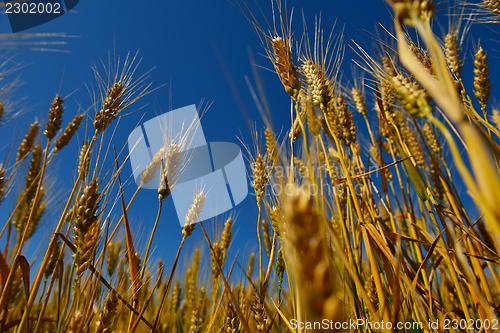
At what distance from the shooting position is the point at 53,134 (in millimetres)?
1811

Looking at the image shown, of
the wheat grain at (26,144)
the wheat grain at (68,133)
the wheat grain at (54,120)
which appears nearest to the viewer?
the wheat grain at (54,120)

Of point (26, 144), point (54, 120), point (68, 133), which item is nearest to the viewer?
point (54, 120)

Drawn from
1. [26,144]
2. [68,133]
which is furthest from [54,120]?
[26,144]

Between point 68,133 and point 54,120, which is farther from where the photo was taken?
point 68,133

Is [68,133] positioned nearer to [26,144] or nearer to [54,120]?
[54,120]

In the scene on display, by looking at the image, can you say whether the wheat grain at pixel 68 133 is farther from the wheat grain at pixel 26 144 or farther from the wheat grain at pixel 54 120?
the wheat grain at pixel 26 144

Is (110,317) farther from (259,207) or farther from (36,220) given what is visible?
(36,220)

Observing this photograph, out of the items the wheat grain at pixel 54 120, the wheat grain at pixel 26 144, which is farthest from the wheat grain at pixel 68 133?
the wheat grain at pixel 26 144

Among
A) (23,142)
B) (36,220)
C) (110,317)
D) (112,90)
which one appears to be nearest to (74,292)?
(110,317)

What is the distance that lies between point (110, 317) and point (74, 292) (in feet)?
0.68

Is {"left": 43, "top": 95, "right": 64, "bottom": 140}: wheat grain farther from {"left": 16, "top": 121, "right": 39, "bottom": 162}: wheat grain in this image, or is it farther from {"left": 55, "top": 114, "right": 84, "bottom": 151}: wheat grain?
{"left": 16, "top": 121, "right": 39, "bottom": 162}: wheat grain

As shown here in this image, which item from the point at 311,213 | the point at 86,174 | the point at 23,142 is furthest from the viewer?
the point at 23,142

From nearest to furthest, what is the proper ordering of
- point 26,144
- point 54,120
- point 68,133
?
point 54,120 → point 68,133 → point 26,144

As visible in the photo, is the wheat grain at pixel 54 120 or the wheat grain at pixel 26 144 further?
the wheat grain at pixel 26 144
